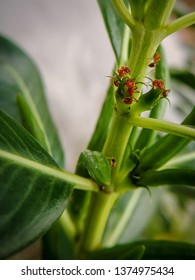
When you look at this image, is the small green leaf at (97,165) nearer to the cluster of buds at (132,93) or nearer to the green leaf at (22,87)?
the cluster of buds at (132,93)

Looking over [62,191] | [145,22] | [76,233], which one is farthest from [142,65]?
[76,233]

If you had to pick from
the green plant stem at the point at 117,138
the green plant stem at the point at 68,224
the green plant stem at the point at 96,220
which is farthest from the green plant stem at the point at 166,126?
the green plant stem at the point at 68,224

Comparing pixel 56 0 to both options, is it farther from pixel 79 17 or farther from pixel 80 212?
pixel 80 212

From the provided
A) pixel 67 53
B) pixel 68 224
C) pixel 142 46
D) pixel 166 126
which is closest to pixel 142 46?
pixel 142 46

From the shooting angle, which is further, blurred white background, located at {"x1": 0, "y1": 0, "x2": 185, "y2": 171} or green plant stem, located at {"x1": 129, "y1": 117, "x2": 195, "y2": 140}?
blurred white background, located at {"x1": 0, "y1": 0, "x2": 185, "y2": 171}

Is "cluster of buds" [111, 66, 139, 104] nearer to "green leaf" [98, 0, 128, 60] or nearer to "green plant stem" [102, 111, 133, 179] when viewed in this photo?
"green plant stem" [102, 111, 133, 179]

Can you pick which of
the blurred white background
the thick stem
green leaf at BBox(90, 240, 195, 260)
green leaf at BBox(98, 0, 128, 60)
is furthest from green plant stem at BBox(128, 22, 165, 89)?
the blurred white background
